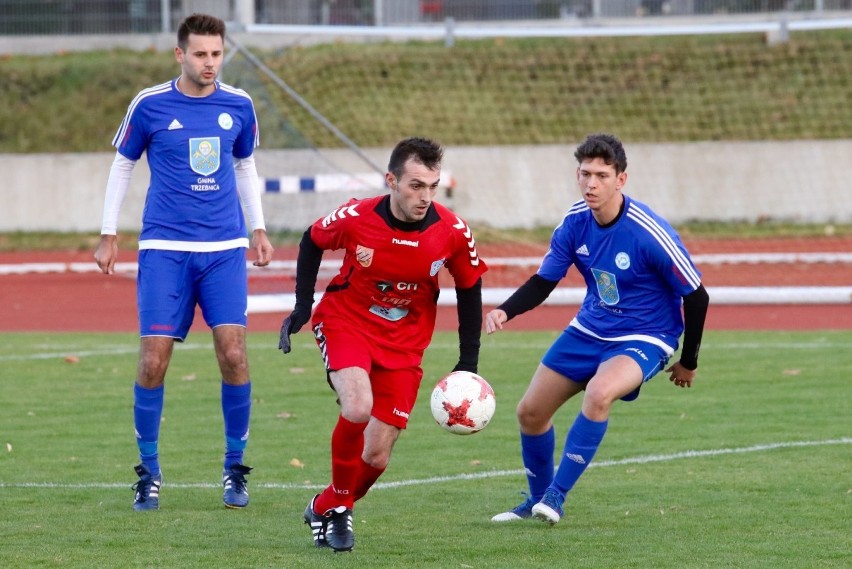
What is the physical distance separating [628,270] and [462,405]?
112 centimetres

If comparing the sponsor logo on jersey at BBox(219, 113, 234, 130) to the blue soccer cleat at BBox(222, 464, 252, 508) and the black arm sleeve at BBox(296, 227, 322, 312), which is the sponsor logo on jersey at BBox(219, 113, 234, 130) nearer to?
the black arm sleeve at BBox(296, 227, 322, 312)

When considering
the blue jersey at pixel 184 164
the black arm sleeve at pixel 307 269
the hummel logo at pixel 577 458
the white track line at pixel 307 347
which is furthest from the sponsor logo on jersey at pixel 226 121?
the white track line at pixel 307 347

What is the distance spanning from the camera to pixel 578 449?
619 cm

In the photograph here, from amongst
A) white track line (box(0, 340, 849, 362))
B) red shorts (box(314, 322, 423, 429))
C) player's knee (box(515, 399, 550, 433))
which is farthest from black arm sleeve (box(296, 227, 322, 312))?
white track line (box(0, 340, 849, 362))

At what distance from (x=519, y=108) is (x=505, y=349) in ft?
43.3

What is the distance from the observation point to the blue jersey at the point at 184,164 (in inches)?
263

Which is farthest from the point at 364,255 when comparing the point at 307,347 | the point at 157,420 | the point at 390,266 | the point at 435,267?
the point at 307,347

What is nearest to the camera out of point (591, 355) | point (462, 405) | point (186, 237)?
point (462, 405)

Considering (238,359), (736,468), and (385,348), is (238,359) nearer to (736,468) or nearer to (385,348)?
(385,348)

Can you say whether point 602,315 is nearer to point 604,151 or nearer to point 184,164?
point 604,151

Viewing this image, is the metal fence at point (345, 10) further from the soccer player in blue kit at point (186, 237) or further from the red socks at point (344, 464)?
the red socks at point (344, 464)

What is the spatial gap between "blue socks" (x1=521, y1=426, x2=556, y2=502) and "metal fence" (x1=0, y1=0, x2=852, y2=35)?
60.5 ft

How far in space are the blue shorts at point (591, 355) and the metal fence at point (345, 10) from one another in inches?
722

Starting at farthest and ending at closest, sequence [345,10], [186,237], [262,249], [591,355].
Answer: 1. [345,10]
2. [262,249]
3. [186,237]
4. [591,355]
